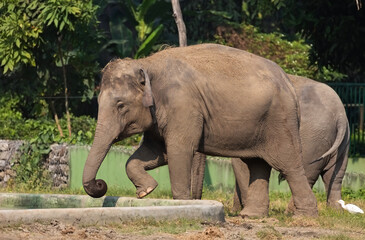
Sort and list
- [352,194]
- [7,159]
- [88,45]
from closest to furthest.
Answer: [352,194] < [7,159] < [88,45]

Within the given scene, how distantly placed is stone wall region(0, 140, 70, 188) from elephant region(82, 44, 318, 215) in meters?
5.95

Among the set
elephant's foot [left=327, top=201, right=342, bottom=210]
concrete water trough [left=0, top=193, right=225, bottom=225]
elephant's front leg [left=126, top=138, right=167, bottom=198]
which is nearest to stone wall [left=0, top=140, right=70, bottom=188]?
elephant's foot [left=327, top=201, right=342, bottom=210]

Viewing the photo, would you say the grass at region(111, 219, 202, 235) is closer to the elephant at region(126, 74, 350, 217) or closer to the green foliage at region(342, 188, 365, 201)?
the elephant at region(126, 74, 350, 217)

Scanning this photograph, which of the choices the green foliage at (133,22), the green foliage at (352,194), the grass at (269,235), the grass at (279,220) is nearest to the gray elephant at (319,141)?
the grass at (279,220)

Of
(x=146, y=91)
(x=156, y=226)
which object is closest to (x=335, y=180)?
(x=146, y=91)

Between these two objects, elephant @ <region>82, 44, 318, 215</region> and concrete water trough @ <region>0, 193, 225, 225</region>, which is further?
elephant @ <region>82, 44, 318, 215</region>

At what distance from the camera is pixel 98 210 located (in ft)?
34.7

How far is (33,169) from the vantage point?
18.9 m

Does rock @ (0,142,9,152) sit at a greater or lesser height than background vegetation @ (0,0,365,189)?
lesser

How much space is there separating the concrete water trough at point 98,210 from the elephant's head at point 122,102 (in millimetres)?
838

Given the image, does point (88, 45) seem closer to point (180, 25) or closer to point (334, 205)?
point (180, 25)

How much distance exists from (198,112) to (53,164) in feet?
22.5

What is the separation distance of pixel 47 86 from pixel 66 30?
163 inches

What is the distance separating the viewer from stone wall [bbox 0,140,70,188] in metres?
18.9
